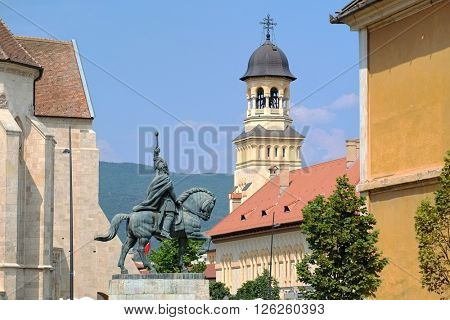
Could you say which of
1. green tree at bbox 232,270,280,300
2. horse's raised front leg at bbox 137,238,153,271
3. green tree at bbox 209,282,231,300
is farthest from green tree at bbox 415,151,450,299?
green tree at bbox 209,282,231,300

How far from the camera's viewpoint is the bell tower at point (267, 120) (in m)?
192

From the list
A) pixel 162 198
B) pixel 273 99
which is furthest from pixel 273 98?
pixel 162 198

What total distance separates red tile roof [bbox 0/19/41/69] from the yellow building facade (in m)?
25.3

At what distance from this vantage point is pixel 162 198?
35.3 m

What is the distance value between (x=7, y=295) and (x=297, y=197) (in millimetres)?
51045

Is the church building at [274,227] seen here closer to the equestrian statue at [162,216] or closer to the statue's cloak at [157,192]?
the equestrian statue at [162,216]

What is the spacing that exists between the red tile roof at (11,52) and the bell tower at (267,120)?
125 meters

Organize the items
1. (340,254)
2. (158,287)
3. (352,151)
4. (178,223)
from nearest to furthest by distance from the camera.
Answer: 1. (158,287)
2. (178,223)
3. (340,254)
4. (352,151)

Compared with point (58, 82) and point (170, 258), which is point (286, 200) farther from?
point (58, 82)

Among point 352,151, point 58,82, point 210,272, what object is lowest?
point 210,272

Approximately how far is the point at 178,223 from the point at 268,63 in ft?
520

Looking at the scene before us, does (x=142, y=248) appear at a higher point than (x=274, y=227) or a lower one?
lower
